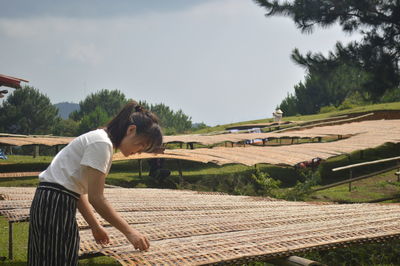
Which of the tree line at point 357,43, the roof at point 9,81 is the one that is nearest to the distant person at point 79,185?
the roof at point 9,81

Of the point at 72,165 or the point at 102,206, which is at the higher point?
the point at 72,165

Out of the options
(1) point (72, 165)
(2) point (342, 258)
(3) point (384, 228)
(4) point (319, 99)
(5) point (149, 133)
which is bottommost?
(2) point (342, 258)

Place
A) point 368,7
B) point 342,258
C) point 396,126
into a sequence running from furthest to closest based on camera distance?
point 368,7 < point 396,126 < point 342,258

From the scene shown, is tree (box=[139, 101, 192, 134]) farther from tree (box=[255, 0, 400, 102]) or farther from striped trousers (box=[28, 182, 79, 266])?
striped trousers (box=[28, 182, 79, 266])

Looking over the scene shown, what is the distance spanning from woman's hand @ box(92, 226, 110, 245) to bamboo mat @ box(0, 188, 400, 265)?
0.03 metres

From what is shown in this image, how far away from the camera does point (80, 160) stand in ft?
7.59

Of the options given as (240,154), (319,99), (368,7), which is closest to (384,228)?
(240,154)

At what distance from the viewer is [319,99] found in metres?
43.3

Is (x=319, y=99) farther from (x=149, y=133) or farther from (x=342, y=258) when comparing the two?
(x=149, y=133)

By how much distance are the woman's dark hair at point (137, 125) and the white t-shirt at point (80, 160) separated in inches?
2.5

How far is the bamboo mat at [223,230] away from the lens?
7.55 feet

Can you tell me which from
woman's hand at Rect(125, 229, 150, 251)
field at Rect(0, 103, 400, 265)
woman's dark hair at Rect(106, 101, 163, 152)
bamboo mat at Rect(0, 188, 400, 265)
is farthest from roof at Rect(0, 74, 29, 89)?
woman's hand at Rect(125, 229, 150, 251)

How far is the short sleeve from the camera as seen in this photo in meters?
2.23

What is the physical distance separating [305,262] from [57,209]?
1312mm
